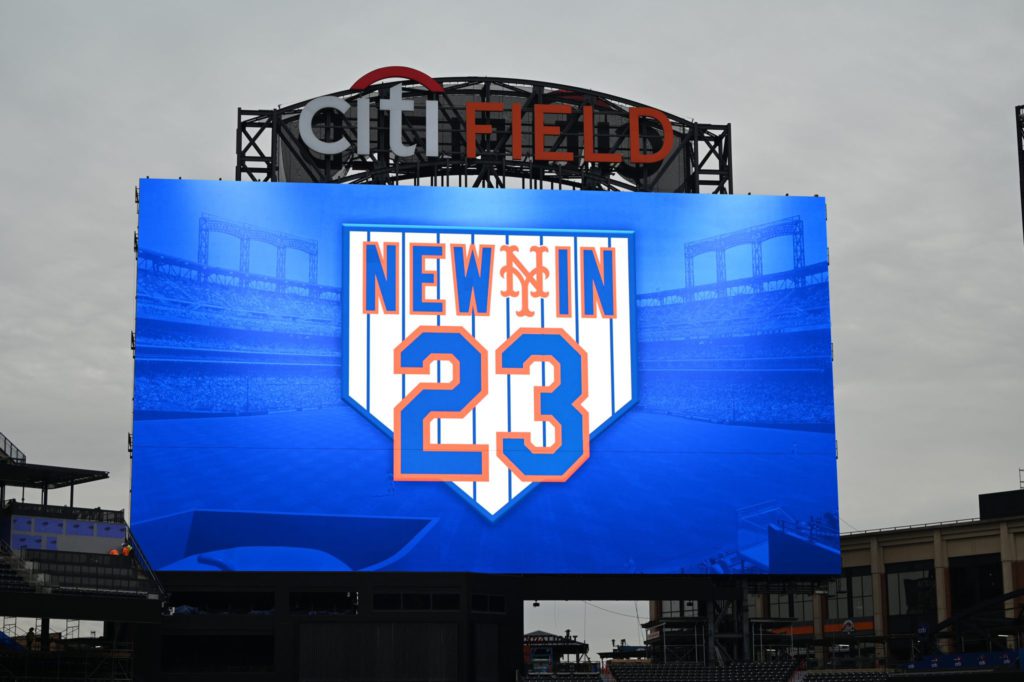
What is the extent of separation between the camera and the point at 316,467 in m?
53.8

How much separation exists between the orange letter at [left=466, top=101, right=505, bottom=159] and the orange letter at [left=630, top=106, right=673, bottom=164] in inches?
218

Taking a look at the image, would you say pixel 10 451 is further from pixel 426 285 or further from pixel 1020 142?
pixel 1020 142

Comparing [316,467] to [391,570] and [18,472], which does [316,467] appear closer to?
[391,570]

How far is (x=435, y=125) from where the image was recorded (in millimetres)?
59875

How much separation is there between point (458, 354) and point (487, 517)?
20.1 feet

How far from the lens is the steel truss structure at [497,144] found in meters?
60.7

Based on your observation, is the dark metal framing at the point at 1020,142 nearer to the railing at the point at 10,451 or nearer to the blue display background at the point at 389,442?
the blue display background at the point at 389,442

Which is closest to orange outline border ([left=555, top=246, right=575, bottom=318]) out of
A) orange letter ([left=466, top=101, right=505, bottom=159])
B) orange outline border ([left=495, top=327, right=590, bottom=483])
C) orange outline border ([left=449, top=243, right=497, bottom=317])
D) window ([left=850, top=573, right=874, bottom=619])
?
orange outline border ([left=495, top=327, right=590, bottom=483])

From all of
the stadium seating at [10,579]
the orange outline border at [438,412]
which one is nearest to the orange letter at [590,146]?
the orange outline border at [438,412]

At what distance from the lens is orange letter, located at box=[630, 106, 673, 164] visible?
199 feet

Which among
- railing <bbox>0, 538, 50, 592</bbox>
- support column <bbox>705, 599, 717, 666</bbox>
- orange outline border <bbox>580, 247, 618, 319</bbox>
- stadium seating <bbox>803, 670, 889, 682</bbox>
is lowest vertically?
stadium seating <bbox>803, 670, 889, 682</bbox>

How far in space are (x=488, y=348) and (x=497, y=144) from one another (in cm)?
1029

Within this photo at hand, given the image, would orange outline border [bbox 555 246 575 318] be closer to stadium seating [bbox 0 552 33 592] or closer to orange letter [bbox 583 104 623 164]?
orange letter [bbox 583 104 623 164]

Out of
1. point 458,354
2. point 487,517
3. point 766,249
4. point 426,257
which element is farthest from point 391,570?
point 766,249
